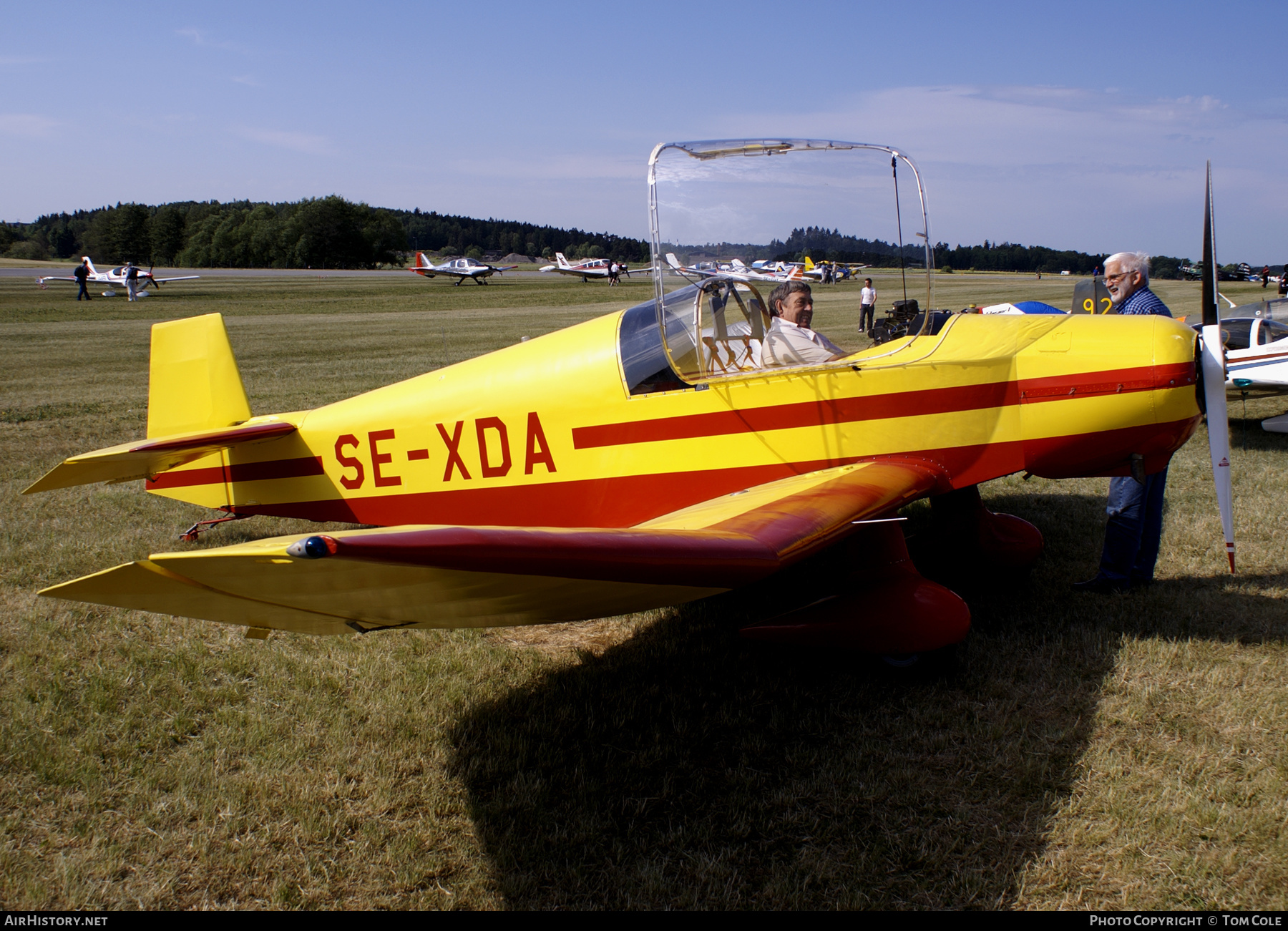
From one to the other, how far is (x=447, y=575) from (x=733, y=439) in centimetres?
225

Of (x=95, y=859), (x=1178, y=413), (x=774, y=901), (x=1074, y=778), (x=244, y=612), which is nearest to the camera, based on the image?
(x=244, y=612)

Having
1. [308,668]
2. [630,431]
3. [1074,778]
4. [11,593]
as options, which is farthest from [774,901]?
[11,593]

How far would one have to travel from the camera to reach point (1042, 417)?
12.9 feet

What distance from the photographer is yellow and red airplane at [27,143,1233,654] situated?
12.2ft

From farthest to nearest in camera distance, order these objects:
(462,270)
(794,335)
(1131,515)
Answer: (462,270)
(1131,515)
(794,335)

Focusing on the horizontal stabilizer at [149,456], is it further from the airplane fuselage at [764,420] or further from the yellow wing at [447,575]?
the yellow wing at [447,575]

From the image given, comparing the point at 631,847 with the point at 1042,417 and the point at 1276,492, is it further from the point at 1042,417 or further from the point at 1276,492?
the point at 1276,492

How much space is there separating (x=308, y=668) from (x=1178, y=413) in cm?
455

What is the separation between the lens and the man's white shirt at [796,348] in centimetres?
409

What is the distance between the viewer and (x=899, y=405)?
398 centimetres

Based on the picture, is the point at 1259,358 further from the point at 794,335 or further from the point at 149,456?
the point at 149,456

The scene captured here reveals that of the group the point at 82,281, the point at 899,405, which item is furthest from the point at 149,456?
the point at 82,281

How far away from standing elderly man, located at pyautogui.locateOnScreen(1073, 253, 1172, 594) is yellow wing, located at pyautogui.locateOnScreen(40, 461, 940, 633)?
2638mm

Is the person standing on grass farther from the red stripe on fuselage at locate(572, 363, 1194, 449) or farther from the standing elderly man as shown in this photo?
the standing elderly man
